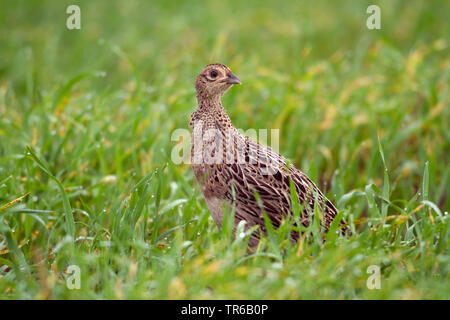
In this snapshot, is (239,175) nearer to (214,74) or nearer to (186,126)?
(214,74)

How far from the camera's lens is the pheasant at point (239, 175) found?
4066 mm

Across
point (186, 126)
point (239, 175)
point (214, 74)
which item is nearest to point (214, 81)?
point (214, 74)

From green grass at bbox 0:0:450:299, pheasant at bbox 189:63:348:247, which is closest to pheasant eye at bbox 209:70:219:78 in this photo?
pheasant at bbox 189:63:348:247

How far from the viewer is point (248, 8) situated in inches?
382

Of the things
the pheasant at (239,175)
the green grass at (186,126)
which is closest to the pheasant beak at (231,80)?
the pheasant at (239,175)

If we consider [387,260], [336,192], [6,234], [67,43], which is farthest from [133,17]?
[387,260]

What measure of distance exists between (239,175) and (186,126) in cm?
208

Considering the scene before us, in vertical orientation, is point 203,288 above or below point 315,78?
below

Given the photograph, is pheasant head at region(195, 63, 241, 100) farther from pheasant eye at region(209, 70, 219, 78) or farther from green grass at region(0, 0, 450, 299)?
green grass at region(0, 0, 450, 299)

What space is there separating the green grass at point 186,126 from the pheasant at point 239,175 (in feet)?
0.76

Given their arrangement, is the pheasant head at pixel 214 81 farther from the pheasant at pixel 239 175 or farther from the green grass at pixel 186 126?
the green grass at pixel 186 126

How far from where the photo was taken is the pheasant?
4066 millimetres

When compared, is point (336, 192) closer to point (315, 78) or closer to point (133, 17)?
point (315, 78)
